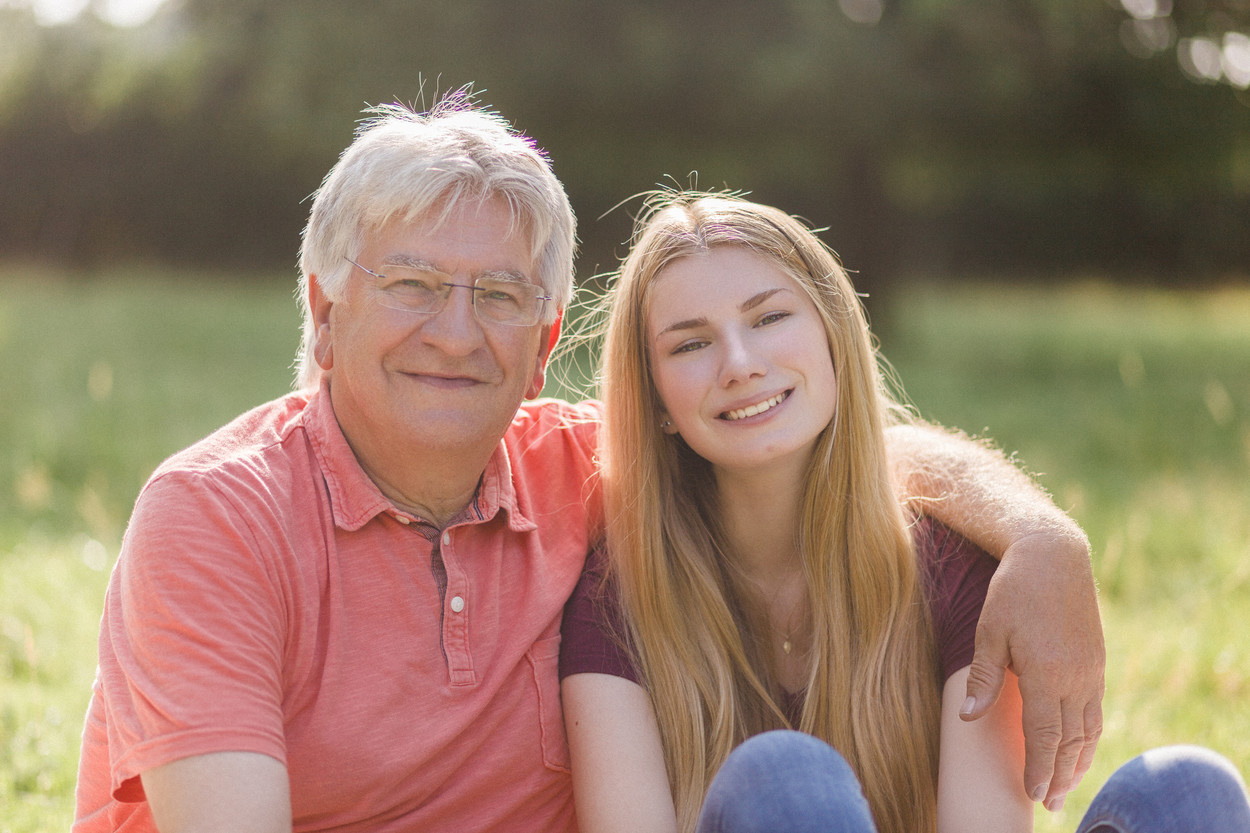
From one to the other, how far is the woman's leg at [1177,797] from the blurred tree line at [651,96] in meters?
8.01

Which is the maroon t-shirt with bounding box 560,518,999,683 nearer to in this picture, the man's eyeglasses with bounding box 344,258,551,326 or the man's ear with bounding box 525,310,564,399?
the man's ear with bounding box 525,310,564,399

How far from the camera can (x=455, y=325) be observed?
2.31 meters

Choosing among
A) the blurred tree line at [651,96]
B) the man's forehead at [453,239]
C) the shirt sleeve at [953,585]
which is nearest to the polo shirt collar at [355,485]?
the man's forehead at [453,239]

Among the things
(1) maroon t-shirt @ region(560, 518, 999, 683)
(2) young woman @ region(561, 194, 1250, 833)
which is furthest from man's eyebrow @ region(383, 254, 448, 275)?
(1) maroon t-shirt @ region(560, 518, 999, 683)

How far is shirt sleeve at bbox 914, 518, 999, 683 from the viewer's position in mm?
2361

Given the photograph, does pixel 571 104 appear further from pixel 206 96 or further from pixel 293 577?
pixel 293 577

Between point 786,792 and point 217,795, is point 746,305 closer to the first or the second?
point 786,792

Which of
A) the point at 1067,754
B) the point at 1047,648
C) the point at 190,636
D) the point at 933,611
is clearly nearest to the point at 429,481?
the point at 190,636

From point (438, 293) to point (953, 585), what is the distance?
4.23ft

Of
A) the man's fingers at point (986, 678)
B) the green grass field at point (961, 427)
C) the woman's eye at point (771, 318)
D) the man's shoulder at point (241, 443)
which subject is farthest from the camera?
the green grass field at point (961, 427)

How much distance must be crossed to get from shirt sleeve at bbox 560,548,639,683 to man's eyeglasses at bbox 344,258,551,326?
2.08 feet

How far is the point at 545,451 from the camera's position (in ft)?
9.16

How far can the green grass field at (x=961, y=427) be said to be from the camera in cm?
376

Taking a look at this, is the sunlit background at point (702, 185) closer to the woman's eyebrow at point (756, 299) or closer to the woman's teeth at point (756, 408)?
the woman's eyebrow at point (756, 299)
